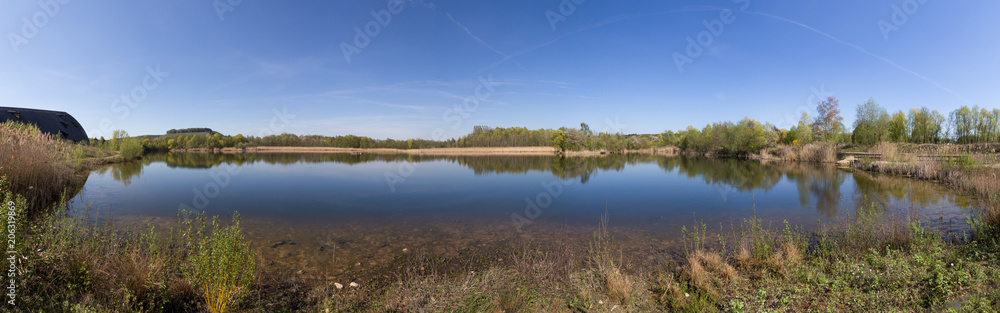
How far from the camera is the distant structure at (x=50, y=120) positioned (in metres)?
40.0

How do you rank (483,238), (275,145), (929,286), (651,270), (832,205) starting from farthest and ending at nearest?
(275,145) → (832,205) → (483,238) → (651,270) → (929,286)

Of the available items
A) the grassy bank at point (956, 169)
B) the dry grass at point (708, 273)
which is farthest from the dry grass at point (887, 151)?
the dry grass at point (708, 273)

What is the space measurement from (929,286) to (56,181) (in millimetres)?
19494

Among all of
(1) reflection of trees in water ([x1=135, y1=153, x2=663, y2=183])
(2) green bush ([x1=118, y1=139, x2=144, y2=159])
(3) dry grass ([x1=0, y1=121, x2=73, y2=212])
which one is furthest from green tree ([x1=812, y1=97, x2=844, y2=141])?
(2) green bush ([x1=118, y1=139, x2=144, y2=159])

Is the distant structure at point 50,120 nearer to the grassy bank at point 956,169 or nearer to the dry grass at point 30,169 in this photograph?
the dry grass at point 30,169

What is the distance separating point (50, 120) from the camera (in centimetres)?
4606

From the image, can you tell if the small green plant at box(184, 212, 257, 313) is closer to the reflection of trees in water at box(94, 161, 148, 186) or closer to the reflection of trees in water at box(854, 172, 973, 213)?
the reflection of trees in water at box(854, 172, 973, 213)

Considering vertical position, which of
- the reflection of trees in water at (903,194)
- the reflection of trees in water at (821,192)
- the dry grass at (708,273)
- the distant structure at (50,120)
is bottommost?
the reflection of trees in water at (821,192)

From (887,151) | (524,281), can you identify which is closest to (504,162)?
(887,151)

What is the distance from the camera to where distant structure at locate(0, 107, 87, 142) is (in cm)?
4003

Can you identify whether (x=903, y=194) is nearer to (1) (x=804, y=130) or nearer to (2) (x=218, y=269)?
(2) (x=218, y=269)

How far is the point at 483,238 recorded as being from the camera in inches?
317

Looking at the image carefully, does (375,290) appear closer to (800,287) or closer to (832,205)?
(800,287)

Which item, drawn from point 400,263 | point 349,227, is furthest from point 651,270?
point 349,227
